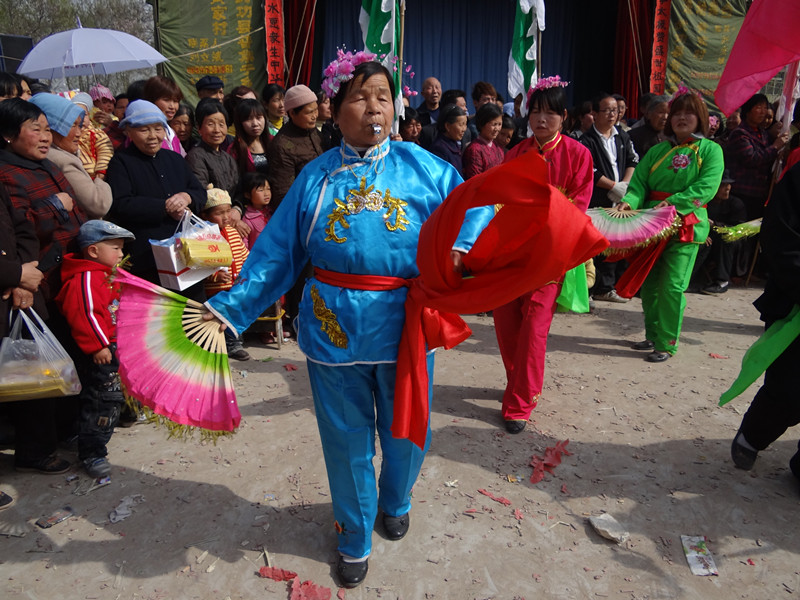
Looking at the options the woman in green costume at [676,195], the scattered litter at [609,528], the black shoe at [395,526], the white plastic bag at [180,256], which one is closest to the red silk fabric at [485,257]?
the black shoe at [395,526]

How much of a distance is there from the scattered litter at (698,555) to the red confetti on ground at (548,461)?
722 millimetres

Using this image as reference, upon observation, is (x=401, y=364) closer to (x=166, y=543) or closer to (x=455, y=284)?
(x=455, y=284)

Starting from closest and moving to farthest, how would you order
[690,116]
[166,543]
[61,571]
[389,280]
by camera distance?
[389,280]
[61,571]
[166,543]
[690,116]

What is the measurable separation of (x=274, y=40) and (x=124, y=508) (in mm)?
8800

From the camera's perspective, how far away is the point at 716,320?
5.85 metres

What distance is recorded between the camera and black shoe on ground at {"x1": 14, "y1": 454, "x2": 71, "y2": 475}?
3100 millimetres

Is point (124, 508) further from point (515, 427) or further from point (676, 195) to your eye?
point (676, 195)

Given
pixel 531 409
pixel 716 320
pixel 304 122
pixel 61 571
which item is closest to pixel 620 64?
pixel 716 320

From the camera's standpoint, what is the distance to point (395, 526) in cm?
261

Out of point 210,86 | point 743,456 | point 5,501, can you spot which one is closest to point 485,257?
point 743,456

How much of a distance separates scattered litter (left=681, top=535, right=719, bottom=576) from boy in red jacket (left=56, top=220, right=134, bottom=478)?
2.84 m

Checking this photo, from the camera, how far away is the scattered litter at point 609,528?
2.59 meters

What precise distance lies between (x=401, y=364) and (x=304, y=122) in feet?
11.1

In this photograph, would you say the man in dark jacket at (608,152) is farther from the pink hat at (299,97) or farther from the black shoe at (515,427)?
the pink hat at (299,97)
